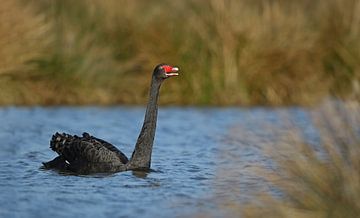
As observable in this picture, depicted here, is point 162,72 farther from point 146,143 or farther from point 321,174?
point 321,174

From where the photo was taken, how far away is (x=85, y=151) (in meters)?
12.3

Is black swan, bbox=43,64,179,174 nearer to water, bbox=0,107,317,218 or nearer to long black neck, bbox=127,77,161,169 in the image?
long black neck, bbox=127,77,161,169

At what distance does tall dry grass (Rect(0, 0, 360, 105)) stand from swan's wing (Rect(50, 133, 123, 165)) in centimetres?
694

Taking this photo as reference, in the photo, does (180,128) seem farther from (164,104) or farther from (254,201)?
(254,201)

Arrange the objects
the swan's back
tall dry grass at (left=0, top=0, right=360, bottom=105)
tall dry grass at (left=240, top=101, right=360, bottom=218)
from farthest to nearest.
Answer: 1. tall dry grass at (left=0, top=0, right=360, bottom=105)
2. the swan's back
3. tall dry grass at (left=240, top=101, right=360, bottom=218)

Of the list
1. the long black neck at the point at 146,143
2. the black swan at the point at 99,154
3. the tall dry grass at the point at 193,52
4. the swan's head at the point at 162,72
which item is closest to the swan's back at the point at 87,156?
the black swan at the point at 99,154

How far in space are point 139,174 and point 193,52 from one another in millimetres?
8730

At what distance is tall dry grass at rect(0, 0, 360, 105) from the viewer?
20.0 m

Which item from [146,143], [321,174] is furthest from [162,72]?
[321,174]

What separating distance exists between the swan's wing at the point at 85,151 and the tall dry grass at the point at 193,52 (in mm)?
6935

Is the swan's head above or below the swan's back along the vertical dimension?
above

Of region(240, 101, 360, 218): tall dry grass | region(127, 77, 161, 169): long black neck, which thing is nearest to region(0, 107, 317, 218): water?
region(127, 77, 161, 169): long black neck

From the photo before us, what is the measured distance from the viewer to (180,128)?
58.6 ft

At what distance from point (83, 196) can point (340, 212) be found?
11.4ft
